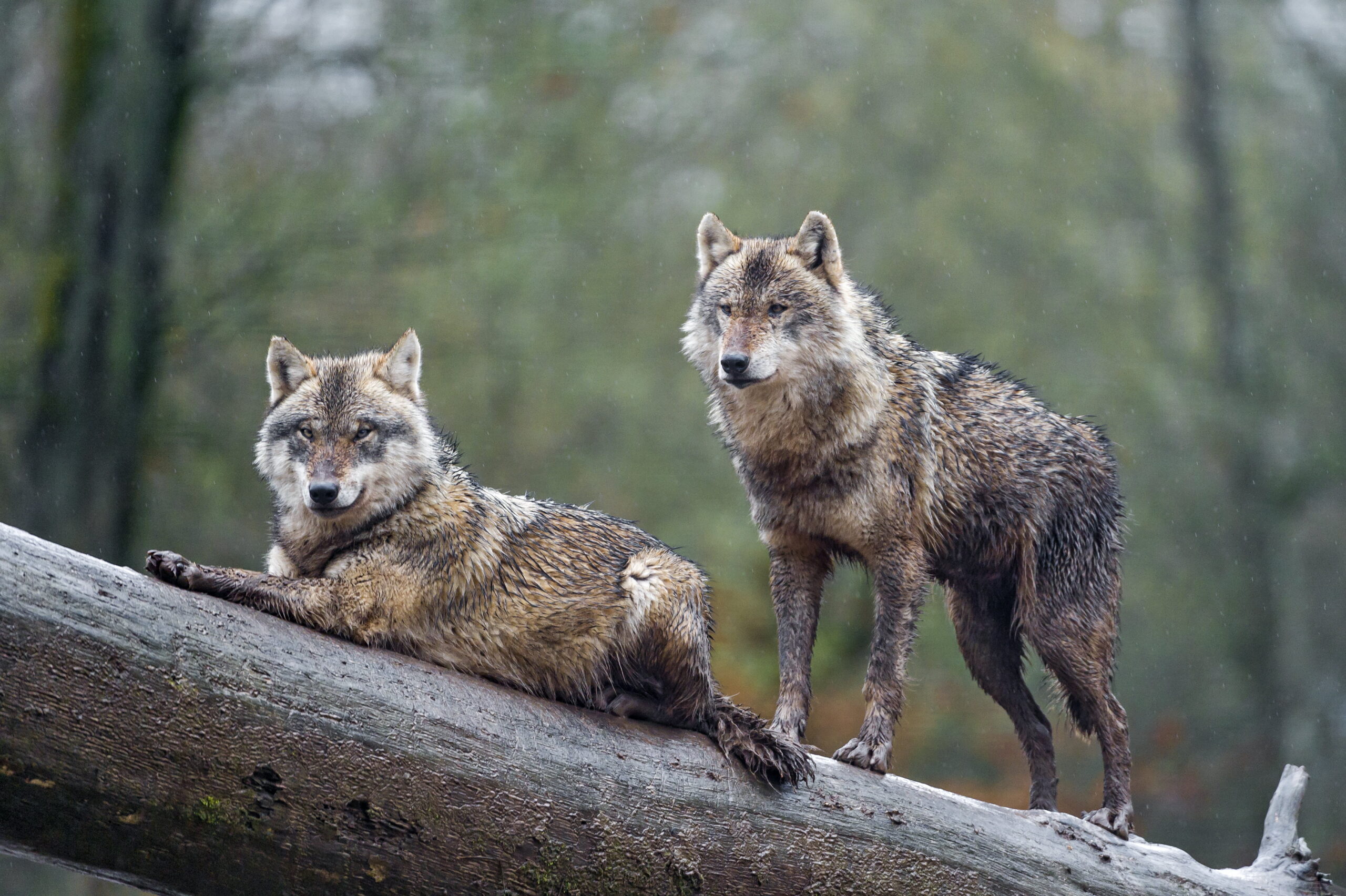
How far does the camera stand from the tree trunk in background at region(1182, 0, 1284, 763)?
50.6 feet

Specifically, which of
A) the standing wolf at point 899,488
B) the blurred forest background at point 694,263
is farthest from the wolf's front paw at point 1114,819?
the blurred forest background at point 694,263

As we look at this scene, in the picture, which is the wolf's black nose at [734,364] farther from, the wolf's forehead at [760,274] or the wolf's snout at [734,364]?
the wolf's forehead at [760,274]

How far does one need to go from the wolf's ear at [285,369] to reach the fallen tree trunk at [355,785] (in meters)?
1.10

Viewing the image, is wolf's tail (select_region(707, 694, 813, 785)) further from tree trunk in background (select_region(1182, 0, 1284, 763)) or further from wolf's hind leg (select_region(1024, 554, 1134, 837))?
tree trunk in background (select_region(1182, 0, 1284, 763))

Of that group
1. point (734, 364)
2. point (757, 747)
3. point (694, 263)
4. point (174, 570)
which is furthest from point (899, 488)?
point (694, 263)

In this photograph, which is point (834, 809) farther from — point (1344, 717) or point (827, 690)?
point (1344, 717)

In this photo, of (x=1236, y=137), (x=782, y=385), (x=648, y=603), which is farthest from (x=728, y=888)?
(x=1236, y=137)

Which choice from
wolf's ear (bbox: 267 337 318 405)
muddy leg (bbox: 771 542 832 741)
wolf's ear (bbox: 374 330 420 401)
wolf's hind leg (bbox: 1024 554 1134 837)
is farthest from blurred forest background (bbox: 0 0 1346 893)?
wolf's ear (bbox: 374 330 420 401)

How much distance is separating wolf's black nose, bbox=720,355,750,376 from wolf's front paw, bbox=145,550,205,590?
8.52 feet

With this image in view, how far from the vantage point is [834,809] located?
16.5 ft

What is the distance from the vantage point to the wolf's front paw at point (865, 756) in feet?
17.8

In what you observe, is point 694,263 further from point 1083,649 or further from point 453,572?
point 453,572

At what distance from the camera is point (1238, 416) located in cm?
1561

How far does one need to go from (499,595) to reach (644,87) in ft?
37.3
